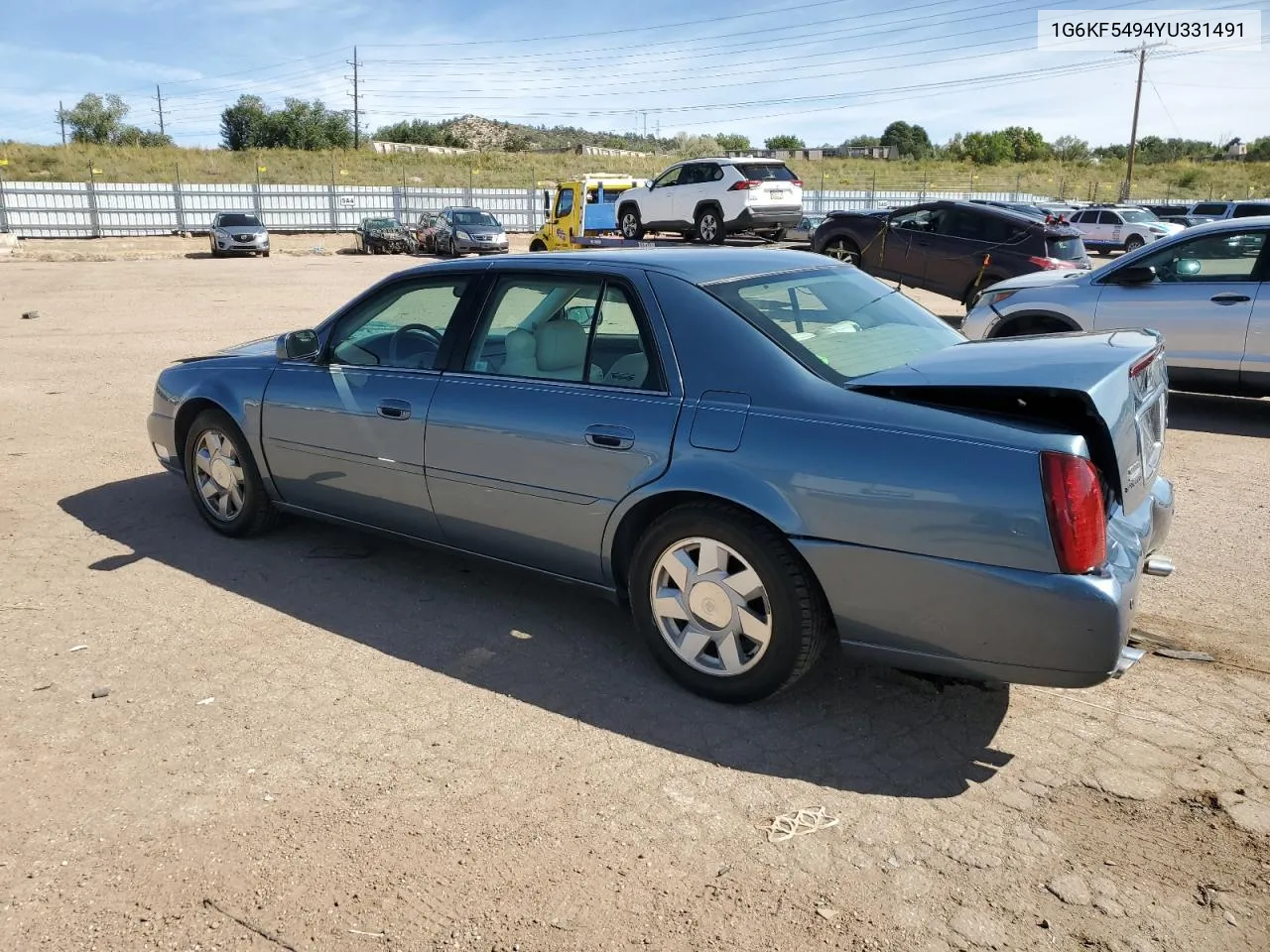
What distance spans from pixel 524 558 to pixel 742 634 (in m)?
1.10

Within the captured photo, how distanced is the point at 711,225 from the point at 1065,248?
416 inches

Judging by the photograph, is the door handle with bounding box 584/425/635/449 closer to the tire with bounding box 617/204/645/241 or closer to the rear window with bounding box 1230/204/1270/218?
the tire with bounding box 617/204/645/241

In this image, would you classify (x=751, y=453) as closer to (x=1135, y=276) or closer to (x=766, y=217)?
(x=1135, y=276)

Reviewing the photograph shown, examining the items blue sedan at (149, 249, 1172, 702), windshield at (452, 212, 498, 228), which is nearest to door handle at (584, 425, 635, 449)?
blue sedan at (149, 249, 1172, 702)

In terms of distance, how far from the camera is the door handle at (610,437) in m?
3.83

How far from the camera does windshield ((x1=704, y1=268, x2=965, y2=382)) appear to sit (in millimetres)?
3768

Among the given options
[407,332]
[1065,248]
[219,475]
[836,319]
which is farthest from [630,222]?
[836,319]

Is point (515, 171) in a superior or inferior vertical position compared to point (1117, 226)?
superior

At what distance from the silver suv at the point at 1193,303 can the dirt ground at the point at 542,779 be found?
140 inches

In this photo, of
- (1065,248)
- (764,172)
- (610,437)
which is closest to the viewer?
(610,437)

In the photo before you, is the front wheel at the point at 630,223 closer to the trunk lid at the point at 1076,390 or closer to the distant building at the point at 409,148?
the trunk lid at the point at 1076,390

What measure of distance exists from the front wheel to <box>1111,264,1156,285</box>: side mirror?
60.8 ft

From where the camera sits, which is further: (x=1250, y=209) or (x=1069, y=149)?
(x=1069, y=149)

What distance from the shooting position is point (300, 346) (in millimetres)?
5082
